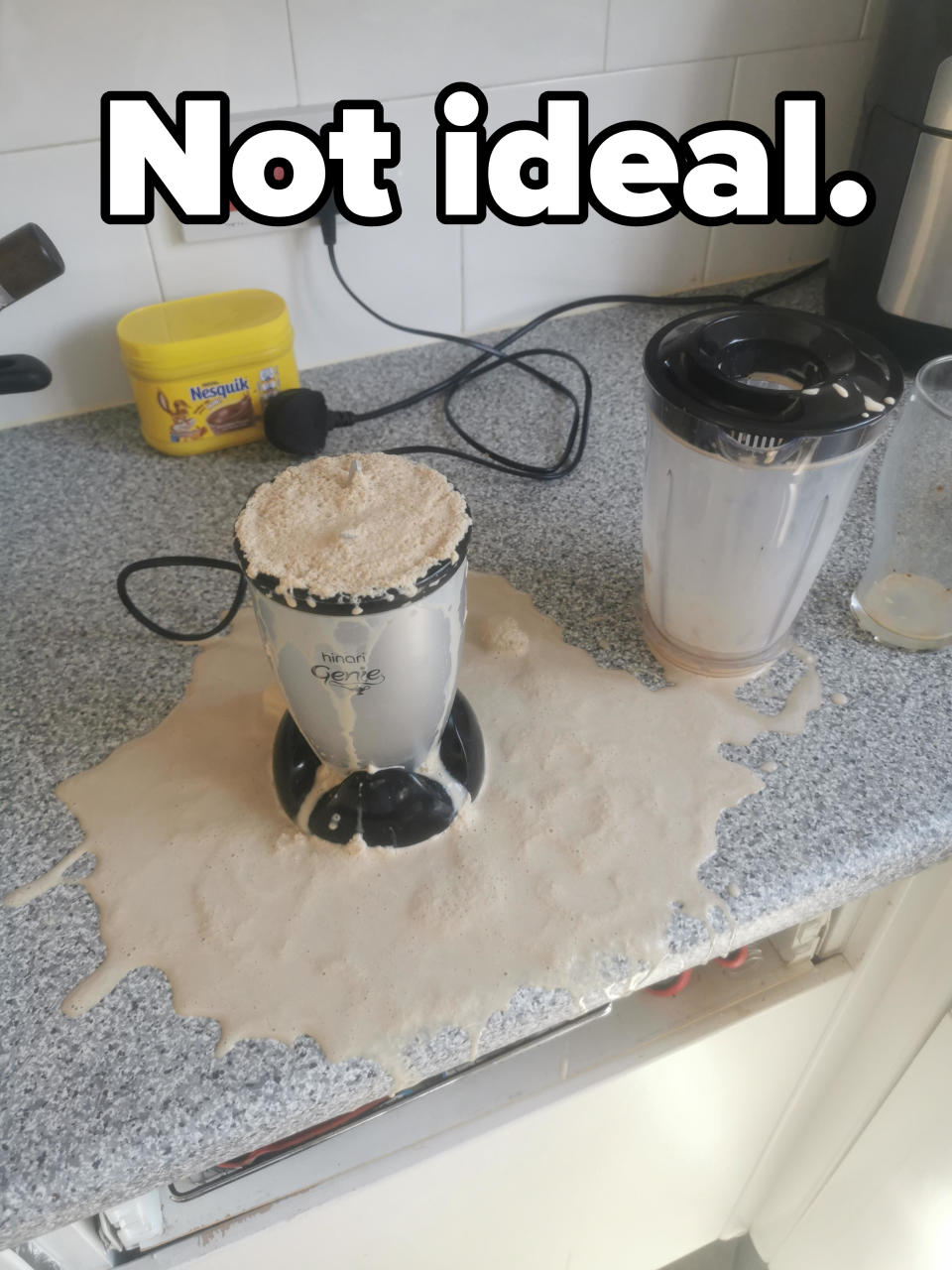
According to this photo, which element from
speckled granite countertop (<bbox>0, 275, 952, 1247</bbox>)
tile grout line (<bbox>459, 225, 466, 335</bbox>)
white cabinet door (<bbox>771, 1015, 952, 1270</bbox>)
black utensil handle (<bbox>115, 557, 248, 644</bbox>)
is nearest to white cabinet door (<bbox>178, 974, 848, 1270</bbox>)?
white cabinet door (<bbox>771, 1015, 952, 1270</bbox>)

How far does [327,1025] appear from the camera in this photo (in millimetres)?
457

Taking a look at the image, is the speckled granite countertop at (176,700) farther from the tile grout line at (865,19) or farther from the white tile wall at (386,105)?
the tile grout line at (865,19)

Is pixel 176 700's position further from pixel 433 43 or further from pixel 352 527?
pixel 433 43

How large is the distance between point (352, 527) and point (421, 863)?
0.19m

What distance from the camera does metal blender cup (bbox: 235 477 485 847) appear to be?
16.7 inches

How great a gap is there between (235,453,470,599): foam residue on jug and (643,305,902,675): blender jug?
0.15 m

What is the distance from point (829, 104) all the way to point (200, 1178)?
3.42ft

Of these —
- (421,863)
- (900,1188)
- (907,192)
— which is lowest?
(900,1188)

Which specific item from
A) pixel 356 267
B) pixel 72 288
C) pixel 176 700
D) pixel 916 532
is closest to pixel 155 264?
pixel 72 288

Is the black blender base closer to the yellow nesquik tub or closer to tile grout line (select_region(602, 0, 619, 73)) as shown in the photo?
the yellow nesquik tub

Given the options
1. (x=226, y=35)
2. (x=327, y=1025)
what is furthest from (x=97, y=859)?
(x=226, y=35)

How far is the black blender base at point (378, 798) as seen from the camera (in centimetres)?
52

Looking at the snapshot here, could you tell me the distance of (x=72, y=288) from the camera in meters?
0.78

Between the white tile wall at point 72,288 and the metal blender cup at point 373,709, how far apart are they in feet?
1.42
